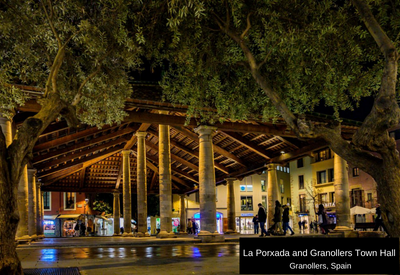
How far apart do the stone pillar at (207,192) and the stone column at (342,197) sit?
7.37 metres

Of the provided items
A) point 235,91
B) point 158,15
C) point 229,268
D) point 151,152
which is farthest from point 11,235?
point 151,152

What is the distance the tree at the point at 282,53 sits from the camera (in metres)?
9.02

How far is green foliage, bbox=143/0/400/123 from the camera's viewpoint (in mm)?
10000

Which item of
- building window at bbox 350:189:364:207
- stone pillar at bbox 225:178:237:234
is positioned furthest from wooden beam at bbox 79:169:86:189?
building window at bbox 350:189:364:207

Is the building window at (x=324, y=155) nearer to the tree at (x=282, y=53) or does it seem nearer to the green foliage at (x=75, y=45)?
the tree at (x=282, y=53)

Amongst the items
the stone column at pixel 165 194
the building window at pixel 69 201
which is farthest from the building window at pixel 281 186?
the stone column at pixel 165 194

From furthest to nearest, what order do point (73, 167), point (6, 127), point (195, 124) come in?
1. point (73, 167)
2. point (195, 124)
3. point (6, 127)

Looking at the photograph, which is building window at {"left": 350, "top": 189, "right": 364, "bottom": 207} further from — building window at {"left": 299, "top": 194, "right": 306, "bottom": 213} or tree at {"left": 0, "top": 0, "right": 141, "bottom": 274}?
tree at {"left": 0, "top": 0, "right": 141, "bottom": 274}

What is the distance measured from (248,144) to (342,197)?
7167 mm

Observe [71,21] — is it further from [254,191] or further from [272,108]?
[254,191]

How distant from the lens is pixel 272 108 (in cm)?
1238

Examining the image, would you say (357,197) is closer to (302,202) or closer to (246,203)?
(302,202)
